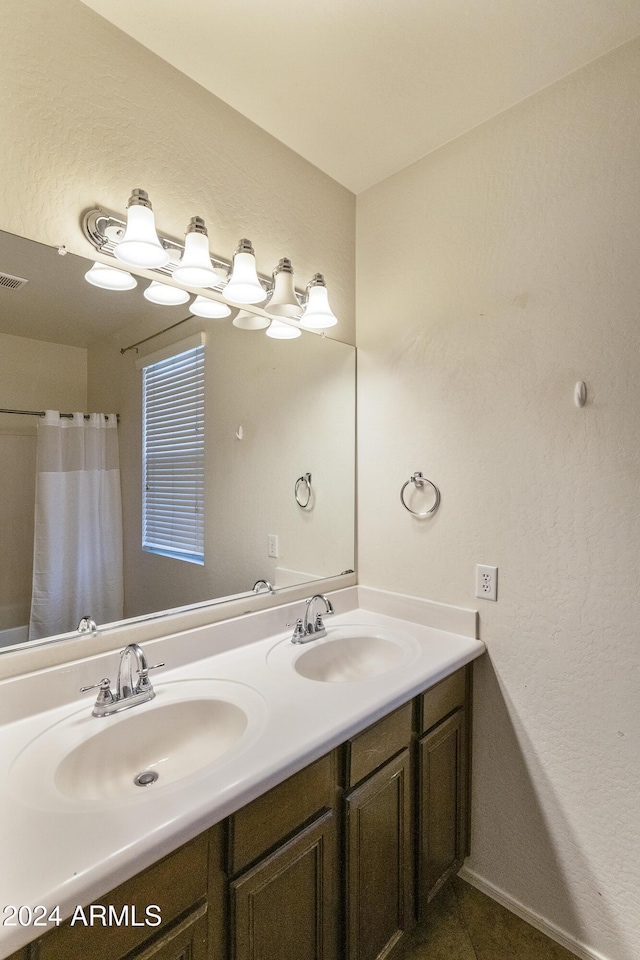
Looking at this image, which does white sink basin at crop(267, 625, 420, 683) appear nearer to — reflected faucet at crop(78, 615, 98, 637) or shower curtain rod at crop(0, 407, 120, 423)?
reflected faucet at crop(78, 615, 98, 637)

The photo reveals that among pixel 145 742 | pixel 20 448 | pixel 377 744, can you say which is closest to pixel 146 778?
pixel 145 742

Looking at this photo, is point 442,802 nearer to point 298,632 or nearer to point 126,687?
point 298,632

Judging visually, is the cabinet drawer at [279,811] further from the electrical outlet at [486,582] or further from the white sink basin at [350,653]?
the electrical outlet at [486,582]

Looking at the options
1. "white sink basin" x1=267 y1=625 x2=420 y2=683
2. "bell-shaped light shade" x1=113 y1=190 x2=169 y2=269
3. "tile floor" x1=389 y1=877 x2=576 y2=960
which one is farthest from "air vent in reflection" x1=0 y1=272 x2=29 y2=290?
"tile floor" x1=389 y1=877 x2=576 y2=960

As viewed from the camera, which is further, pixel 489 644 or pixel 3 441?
pixel 489 644

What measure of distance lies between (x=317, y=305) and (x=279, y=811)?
4.72 ft

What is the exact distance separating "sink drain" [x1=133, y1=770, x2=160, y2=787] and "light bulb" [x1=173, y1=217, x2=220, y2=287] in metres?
1.23

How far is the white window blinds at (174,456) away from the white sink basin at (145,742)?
0.42 m

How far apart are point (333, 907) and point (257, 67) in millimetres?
2186

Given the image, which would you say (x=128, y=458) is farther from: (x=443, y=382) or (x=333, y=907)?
(x=333, y=907)

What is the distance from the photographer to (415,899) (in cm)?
134

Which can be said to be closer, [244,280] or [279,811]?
[279,811]

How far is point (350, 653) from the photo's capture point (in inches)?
63.5

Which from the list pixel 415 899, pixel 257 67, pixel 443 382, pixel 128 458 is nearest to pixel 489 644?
pixel 415 899
